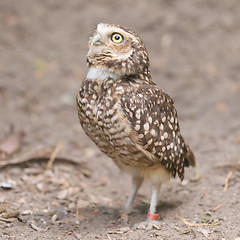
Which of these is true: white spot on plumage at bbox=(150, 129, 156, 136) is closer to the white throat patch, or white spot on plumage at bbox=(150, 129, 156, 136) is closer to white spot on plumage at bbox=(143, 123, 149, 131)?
white spot on plumage at bbox=(143, 123, 149, 131)

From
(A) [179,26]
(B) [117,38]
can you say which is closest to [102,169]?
(B) [117,38]

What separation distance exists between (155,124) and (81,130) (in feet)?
9.36

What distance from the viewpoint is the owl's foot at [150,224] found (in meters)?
3.99

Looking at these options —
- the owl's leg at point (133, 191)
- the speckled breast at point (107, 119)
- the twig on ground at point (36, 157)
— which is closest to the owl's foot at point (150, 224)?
the owl's leg at point (133, 191)

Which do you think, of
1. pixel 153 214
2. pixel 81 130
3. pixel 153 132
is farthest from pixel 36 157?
pixel 153 132

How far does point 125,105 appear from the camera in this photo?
148 inches

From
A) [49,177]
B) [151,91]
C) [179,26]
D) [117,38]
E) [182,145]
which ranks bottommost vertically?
[49,177]

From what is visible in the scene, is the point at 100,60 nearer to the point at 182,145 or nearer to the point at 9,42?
the point at 182,145

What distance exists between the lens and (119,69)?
3857 mm

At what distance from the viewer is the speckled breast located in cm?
375

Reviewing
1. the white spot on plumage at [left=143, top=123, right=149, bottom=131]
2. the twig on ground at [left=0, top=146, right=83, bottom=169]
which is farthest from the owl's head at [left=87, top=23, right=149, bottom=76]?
the twig on ground at [left=0, top=146, right=83, bottom=169]

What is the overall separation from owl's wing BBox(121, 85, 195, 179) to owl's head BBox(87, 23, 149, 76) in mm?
244

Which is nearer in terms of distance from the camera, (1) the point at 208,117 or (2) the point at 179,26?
(1) the point at 208,117

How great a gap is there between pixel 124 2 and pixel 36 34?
190cm
